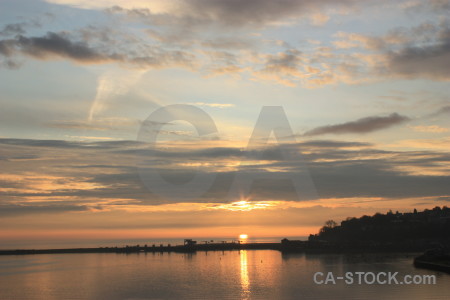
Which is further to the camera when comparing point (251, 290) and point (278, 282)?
point (278, 282)

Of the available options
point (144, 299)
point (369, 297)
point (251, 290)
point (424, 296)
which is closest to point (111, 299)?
point (144, 299)

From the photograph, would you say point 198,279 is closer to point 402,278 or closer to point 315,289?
point 315,289

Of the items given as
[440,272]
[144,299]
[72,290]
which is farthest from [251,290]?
[440,272]

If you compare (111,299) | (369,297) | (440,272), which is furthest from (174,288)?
(440,272)

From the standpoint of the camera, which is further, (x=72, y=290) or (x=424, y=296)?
(x=72, y=290)

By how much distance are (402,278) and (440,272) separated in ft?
38.6

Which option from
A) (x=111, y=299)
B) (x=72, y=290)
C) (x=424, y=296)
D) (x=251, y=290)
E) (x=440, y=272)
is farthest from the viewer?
(x=440, y=272)

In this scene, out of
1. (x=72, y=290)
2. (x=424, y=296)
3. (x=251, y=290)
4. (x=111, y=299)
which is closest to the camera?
(x=424, y=296)

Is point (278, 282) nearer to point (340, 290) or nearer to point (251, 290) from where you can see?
point (251, 290)

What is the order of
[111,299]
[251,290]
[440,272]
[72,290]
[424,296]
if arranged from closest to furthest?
1. [424,296]
2. [111,299]
3. [251,290]
4. [72,290]
5. [440,272]

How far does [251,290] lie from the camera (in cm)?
7694

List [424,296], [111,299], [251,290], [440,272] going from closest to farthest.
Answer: [424,296]
[111,299]
[251,290]
[440,272]

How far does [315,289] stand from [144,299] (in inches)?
985

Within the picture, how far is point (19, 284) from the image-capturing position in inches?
3920
